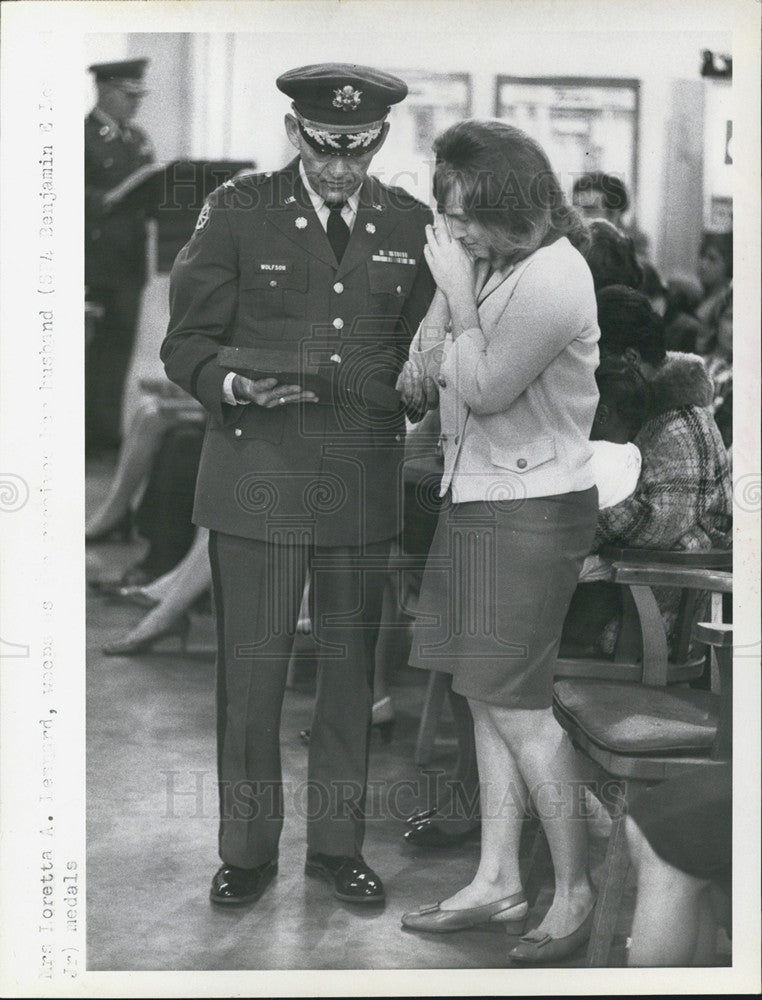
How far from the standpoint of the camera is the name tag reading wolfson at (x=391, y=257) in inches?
120

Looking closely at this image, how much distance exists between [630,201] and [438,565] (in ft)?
2.86

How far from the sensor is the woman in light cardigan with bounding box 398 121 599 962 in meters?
2.98

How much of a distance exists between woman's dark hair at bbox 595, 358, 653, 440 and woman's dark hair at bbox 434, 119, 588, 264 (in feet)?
0.87

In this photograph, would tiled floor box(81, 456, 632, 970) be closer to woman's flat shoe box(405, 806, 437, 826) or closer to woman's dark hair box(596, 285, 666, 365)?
woman's flat shoe box(405, 806, 437, 826)

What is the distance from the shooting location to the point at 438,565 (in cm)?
308

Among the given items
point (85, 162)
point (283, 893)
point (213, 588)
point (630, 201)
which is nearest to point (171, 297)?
point (85, 162)

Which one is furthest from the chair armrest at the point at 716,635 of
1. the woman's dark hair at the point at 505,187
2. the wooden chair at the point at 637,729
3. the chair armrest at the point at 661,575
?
the woman's dark hair at the point at 505,187

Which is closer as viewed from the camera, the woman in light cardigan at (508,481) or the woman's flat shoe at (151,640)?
the woman in light cardigan at (508,481)

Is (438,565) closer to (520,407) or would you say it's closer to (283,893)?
(520,407)

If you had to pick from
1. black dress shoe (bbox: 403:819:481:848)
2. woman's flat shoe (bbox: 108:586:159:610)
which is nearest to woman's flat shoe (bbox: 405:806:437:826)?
black dress shoe (bbox: 403:819:481:848)

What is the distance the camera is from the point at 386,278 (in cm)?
304

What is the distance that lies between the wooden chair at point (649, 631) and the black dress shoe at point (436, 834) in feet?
1.29

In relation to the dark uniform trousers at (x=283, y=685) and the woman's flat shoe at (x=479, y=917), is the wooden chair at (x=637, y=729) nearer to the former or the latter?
the woman's flat shoe at (x=479, y=917)

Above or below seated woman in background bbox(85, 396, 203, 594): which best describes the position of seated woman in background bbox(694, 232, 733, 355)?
above
